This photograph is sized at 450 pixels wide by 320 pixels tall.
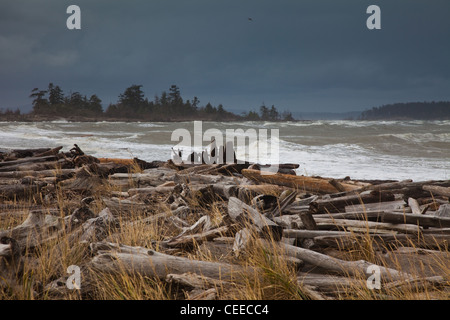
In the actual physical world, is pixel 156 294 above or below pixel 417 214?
below

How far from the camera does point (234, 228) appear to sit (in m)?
4.14

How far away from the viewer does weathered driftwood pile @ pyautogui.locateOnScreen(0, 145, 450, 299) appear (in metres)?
3.05

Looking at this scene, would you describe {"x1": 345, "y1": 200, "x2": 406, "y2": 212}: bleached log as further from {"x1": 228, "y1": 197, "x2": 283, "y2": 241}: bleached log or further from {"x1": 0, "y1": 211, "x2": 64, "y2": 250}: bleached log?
{"x1": 0, "y1": 211, "x2": 64, "y2": 250}: bleached log

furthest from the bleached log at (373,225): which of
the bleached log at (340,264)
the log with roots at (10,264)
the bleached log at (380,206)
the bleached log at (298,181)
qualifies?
the log with roots at (10,264)

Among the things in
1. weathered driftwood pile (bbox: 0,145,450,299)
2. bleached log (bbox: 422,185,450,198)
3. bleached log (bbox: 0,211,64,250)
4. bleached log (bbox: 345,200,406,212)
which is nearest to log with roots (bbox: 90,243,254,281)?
weathered driftwood pile (bbox: 0,145,450,299)

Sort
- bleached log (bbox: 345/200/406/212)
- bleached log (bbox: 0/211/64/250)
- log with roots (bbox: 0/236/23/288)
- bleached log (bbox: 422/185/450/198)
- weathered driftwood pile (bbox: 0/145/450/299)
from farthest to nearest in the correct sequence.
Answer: bleached log (bbox: 422/185/450/198) < bleached log (bbox: 345/200/406/212) < bleached log (bbox: 0/211/64/250) < weathered driftwood pile (bbox: 0/145/450/299) < log with roots (bbox: 0/236/23/288)

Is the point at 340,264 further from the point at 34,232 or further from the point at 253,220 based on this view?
the point at 34,232

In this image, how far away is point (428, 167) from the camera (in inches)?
615

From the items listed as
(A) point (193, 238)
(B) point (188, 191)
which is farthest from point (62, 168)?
(A) point (193, 238)

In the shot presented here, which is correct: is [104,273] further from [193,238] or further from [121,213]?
[121,213]

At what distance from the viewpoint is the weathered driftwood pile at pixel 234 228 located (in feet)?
10.0
